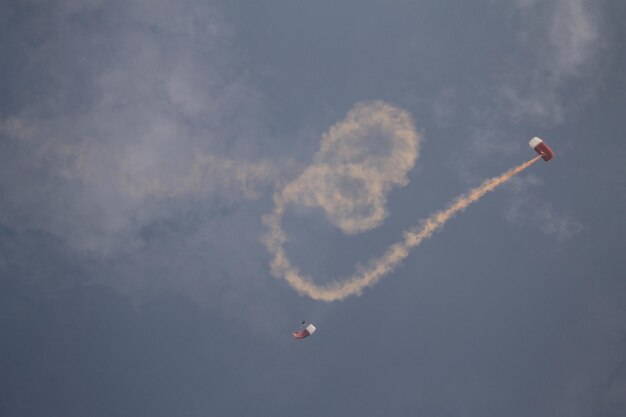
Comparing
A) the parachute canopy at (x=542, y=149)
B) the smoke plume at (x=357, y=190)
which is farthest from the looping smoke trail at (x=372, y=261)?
Result: the parachute canopy at (x=542, y=149)

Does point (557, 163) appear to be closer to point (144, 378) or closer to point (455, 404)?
point (455, 404)

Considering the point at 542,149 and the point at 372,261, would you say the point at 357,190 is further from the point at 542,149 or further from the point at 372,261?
the point at 542,149

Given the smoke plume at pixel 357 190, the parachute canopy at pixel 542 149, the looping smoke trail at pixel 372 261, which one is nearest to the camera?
the parachute canopy at pixel 542 149

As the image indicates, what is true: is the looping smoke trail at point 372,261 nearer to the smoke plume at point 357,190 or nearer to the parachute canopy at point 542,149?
the smoke plume at point 357,190

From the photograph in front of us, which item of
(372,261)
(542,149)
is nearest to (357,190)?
(372,261)

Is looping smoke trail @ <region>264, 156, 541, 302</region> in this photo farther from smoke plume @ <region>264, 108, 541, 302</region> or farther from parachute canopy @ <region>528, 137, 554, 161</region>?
parachute canopy @ <region>528, 137, 554, 161</region>

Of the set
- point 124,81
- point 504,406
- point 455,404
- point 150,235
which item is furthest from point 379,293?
point 124,81

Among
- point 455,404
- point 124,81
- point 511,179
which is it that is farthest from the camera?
point 455,404

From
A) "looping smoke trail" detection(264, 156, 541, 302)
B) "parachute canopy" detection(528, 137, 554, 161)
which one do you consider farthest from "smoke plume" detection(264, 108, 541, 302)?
"parachute canopy" detection(528, 137, 554, 161)
